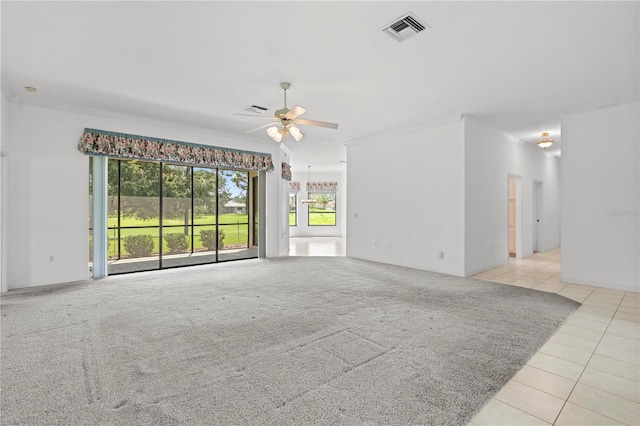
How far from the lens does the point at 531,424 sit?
175 centimetres

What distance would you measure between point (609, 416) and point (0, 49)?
20.0 ft

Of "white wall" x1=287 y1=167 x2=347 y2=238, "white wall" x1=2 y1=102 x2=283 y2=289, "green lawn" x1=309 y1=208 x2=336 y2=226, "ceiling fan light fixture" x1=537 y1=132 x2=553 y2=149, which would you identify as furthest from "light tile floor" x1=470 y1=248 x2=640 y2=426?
"green lawn" x1=309 y1=208 x2=336 y2=226

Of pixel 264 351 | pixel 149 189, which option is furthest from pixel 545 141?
pixel 149 189

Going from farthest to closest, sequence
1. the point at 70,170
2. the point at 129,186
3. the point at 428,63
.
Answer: the point at 129,186 < the point at 70,170 < the point at 428,63

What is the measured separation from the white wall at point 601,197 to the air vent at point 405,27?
4092 millimetres

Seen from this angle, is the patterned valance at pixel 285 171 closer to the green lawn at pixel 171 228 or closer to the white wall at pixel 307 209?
the green lawn at pixel 171 228

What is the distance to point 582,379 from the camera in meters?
2.23

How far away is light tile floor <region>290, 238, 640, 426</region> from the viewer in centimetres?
183

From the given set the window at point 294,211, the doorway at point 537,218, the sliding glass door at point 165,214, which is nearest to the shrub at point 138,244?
the sliding glass door at point 165,214

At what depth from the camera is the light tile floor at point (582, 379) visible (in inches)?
71.9

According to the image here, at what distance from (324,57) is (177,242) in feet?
16.7

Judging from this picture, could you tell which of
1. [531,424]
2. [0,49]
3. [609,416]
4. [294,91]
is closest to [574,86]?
[294,91]

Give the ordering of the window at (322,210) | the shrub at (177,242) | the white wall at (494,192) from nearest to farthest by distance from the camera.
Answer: the white wall at (494,192), the shrub at (177,242), the window at (322,210)

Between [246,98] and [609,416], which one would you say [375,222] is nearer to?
[246,98]
